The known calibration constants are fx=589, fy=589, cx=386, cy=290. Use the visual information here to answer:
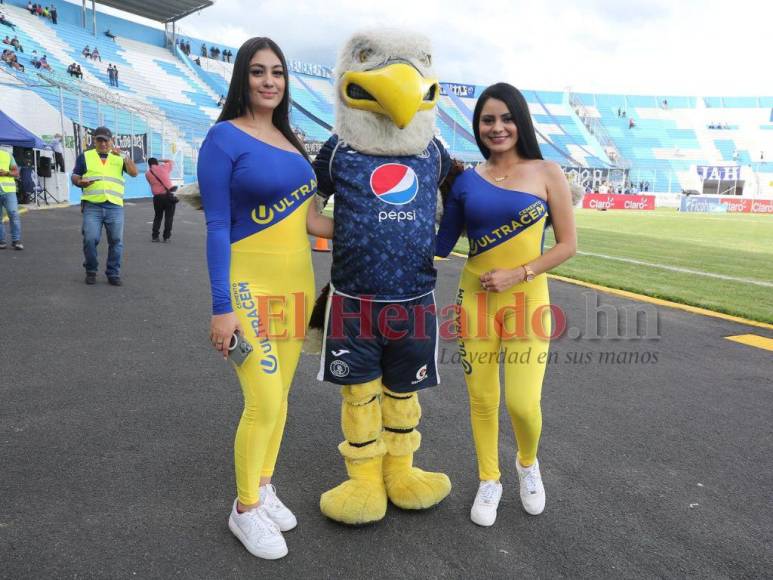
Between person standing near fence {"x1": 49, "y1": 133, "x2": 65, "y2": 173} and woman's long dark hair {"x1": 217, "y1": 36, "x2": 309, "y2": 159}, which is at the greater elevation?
person standing near fence {"x1": 49, "y1": 133, "x2": 65, "y2": 173}

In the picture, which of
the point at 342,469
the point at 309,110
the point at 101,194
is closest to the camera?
the point at 342,469

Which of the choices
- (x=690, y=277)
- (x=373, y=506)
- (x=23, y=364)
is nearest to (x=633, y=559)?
(x=373, y=506)

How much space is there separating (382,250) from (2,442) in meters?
2.37

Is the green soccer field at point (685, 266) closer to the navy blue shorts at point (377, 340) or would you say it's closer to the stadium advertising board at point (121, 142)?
the navy blue shorts at point (377, 340)

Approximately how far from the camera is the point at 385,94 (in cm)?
237

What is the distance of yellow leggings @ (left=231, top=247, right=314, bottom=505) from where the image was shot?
7.63 feet

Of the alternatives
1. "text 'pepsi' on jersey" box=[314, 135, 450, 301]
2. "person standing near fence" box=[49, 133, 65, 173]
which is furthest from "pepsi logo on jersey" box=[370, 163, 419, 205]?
"person standing near fence" box=[49, 133, 65, 173]

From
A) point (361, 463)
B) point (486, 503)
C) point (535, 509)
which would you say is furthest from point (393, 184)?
point (535, 509)

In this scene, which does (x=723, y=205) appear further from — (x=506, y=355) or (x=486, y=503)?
(x=486, y=503)

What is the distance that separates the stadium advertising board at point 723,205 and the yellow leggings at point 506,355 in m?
37.0

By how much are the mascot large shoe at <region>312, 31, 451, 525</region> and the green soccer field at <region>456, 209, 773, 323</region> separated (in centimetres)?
554

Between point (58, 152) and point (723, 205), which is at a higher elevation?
point (58, 152)

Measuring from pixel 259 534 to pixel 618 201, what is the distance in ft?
122

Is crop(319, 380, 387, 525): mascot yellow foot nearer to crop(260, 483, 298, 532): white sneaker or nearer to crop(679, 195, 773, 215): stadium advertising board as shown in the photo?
crop(260, 483, 298, 532): white sneaker
